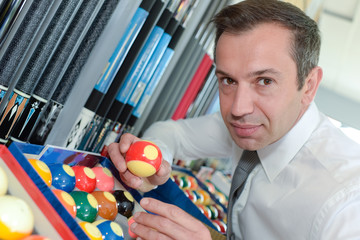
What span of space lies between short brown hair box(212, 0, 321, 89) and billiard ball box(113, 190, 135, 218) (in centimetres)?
71

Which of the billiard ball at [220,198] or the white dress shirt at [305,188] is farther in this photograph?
the billiard ball at [220,198]

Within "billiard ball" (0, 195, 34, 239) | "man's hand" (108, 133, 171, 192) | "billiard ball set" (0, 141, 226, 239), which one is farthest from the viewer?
"man's hand" (108, 133, 171, 192)

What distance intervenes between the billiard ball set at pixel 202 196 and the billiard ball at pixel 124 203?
961 mm

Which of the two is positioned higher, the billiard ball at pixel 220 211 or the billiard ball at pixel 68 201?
the billiard ball at pixel 68 201

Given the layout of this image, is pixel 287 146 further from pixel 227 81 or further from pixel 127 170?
pixel 127 170

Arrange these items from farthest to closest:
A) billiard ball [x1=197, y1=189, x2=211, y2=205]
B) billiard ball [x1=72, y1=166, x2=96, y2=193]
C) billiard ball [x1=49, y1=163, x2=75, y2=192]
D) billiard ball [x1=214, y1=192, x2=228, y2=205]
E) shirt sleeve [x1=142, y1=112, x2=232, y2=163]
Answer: billiard ball [x1=214, y1=192, x2=228, y2=205] < billiard ball [x1=197, y1=189, x2=211, y2=205] < shirt sleeve [x1=142, y1=112, x2=232, y2=163] < billiard ball [x1=72, y1=166, x2=96, y2=193] < billiard ball [x1=49, y1=163, x2=75, y2=192]

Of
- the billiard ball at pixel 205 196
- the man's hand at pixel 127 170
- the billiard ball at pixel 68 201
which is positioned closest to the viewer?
the billiard ball at pixel 68 201

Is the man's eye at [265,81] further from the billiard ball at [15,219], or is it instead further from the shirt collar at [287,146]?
the billiard ball at [15,219]

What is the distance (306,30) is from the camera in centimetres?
139

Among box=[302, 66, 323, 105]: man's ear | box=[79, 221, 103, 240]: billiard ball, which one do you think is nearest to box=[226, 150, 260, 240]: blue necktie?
box=[302, 66, 323, 105]: man's ear

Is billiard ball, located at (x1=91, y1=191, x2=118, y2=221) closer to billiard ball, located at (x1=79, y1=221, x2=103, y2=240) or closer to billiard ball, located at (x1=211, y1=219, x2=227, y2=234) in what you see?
billiard ball, located at (x1=79, y1=221, x2=103, y2=240)

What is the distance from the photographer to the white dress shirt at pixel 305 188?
1152 millimetres

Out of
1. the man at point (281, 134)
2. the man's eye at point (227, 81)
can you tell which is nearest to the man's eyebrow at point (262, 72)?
the man at point (281, 134)

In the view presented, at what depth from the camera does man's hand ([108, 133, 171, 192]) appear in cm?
125
